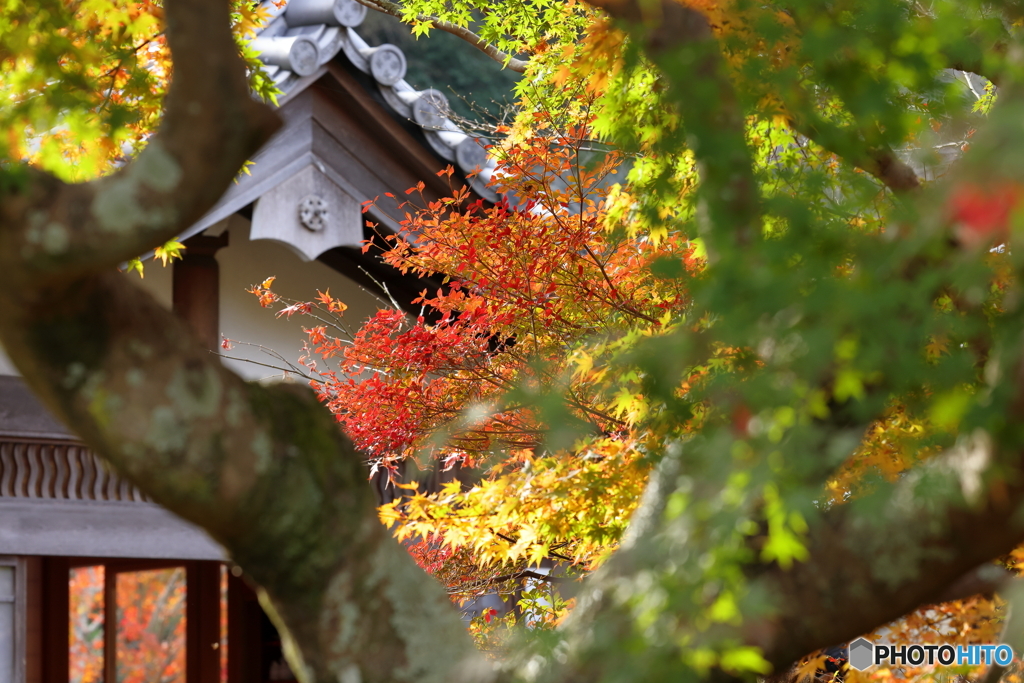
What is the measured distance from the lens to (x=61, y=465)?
656 centimetres

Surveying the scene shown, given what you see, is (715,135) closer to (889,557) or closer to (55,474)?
(889,557)

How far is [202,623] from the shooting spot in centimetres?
944

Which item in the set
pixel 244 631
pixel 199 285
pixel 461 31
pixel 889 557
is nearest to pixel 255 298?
pixel 199 285

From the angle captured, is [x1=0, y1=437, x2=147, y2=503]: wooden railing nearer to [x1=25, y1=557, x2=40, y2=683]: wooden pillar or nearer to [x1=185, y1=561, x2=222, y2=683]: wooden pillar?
[x1=25, y1=557, x2=40, y2=683]: wooden pillar

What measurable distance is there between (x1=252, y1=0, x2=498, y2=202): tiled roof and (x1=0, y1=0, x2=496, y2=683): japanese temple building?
11 mm

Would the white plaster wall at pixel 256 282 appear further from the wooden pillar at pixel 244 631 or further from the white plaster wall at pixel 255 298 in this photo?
the wooden pillar at pixel 244 631

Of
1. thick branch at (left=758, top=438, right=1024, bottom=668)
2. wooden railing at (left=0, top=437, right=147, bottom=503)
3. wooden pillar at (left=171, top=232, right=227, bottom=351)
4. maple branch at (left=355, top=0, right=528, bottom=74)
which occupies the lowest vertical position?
thick branch at (left=758, top=438, right=1024, bottom=668)

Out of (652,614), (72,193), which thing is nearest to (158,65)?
(72,193)

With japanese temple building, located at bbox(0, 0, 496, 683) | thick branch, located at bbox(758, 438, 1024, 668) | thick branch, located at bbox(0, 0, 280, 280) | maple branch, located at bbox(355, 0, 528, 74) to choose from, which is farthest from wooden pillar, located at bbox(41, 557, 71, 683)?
thick branch, located at bbox(758, 438, 1024, 668)

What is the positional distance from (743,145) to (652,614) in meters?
1.03

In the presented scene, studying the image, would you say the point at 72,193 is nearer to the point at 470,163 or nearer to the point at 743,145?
the point at 743,145

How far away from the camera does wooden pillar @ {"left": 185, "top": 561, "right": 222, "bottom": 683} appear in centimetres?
942

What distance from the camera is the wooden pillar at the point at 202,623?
9422 mm

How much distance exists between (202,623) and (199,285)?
3916 mm
